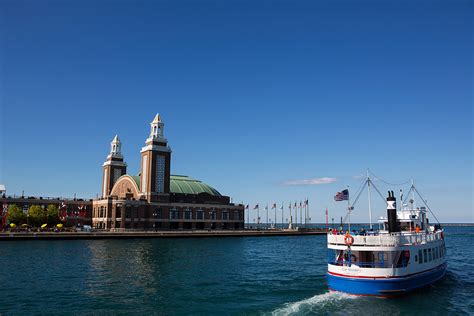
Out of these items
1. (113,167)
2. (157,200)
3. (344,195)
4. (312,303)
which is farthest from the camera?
(113,167)

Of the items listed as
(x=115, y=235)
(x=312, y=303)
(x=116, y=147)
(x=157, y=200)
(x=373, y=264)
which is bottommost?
(x=312, y=303)

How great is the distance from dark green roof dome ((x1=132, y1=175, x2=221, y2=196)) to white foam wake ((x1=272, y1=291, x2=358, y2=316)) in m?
131

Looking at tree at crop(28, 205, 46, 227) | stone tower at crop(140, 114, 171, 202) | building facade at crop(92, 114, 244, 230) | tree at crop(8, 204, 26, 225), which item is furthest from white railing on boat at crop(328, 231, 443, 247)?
tree at crop(8, 204, 26, 225)

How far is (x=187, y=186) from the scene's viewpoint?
174 m

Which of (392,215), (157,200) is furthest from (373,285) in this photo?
(157,200)

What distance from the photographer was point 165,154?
160375mm

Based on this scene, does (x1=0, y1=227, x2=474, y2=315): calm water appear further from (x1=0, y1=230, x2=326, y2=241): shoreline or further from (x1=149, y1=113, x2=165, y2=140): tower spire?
(x1=149, y1=113, x2=165, y2=140): tower spire

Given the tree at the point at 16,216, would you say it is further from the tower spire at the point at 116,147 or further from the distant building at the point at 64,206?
the tower spire at the point at 116,147

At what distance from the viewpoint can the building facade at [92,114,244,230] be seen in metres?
147

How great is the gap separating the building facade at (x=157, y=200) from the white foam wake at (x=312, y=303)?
11439cm

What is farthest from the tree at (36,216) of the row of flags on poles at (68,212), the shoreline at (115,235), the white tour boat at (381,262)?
the white tour boat at (381,262)

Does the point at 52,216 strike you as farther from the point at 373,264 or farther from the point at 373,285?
the point at 373,285

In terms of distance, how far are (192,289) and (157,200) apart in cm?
11241

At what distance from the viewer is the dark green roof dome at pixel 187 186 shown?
6648 inches
